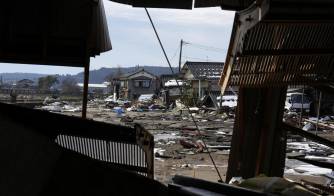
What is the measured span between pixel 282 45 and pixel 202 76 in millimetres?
50185

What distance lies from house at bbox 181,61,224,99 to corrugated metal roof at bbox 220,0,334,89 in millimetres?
46227

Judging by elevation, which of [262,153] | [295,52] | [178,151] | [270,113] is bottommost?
[178,151]

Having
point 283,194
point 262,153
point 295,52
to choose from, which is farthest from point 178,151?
point 283,194

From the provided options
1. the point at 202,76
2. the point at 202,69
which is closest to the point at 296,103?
the point at 202,76

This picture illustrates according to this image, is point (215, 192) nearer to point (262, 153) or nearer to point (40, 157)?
point (40, 157)

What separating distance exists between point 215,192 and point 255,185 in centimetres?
69

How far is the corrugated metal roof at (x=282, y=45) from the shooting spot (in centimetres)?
425

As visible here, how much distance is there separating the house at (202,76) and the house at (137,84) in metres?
23.5

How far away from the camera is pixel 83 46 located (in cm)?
707

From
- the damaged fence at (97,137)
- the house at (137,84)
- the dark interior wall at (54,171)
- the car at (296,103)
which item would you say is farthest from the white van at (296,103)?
the dark interior wall at (54,171)

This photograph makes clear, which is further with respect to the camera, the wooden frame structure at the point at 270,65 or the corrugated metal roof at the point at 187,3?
the corrugated metal roof at the point at 187,3

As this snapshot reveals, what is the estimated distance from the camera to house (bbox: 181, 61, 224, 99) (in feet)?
177

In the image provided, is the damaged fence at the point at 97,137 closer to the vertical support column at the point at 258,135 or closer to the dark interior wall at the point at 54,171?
the dark interior wall at the point at 54,171

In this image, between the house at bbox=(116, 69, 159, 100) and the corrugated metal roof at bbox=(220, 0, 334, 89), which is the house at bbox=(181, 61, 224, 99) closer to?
the house at bbox=(116, 69, 159, 100)
